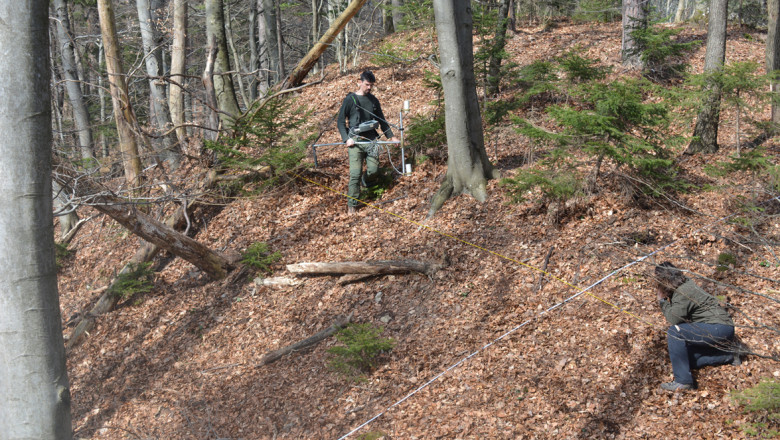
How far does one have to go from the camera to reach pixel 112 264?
32.3ft

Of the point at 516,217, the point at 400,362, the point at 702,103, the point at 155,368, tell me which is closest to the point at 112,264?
the point at 155,368

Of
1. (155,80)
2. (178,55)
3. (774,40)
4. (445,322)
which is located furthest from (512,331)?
(155,80)

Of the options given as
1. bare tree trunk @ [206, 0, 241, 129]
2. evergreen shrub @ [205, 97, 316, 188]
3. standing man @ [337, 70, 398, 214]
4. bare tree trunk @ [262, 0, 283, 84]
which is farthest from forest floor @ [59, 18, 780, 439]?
bare tree trunk @ [262, 0, 283, 84]

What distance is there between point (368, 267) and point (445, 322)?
4.95ft

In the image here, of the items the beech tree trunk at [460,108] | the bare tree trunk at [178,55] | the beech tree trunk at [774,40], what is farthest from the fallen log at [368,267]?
the beech tree trunk at [774,40]

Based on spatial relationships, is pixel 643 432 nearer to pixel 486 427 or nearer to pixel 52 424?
pixel 486 427

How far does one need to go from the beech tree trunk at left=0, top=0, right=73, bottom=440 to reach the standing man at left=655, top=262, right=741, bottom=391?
171 inches

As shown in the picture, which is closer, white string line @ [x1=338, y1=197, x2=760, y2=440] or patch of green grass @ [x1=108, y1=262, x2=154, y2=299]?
white string line @ [x1=338, y1=197, x2=760, y2=440]

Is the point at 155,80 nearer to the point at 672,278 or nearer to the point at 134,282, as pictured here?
the point at 134,282

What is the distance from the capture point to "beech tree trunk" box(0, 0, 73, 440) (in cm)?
235

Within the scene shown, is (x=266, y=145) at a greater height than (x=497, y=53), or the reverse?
(x=497, y=53)

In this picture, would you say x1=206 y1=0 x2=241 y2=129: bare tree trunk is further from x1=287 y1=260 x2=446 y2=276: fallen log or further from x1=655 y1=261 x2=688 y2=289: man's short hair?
x1=655 y1=261 x2=688 y2=289: man's short hair

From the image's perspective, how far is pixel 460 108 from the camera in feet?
24.9

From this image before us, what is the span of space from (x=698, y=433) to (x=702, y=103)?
499 centimetres
